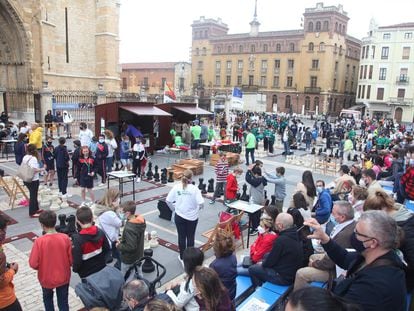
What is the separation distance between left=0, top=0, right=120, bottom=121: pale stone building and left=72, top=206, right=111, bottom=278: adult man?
21.2 meters

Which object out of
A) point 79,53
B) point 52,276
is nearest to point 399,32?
point 79,53

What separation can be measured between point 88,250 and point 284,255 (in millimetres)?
2673

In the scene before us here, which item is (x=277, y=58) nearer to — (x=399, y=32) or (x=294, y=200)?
(x=399, y=32)

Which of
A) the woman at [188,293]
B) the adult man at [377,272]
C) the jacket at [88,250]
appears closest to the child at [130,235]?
the jacket at [88,250]

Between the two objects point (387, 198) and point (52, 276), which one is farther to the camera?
point (387, 198)

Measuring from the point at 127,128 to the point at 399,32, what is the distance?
52.5 m

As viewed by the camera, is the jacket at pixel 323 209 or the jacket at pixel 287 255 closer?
the jacket at pixel 287 255

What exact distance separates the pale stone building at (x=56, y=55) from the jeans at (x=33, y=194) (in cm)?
1658

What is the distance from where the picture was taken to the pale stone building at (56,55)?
2367 centimetres

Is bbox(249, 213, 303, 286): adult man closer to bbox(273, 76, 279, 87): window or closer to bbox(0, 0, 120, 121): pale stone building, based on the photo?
bbox(0, 0, 120, 121): pale stone building

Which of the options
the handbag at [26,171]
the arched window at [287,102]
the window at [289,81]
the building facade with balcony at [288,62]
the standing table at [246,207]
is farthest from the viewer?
the arched window at [287,102]

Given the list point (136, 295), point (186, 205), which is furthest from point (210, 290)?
point (186, 205)

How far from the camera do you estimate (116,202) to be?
5.80 m

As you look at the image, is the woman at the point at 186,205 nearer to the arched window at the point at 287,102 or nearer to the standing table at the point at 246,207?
the standing table at the point at 246,207
